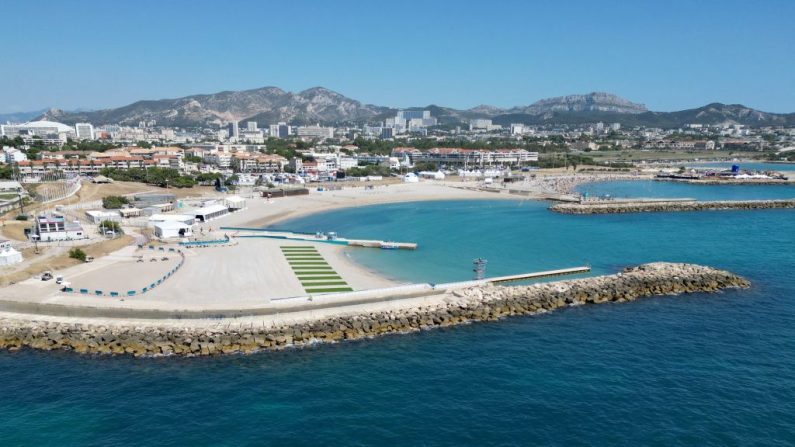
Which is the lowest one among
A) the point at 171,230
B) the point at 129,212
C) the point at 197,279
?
the point at 197,279

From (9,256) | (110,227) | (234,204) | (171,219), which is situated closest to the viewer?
(9,256)

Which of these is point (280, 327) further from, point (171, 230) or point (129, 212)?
point (129, 212)

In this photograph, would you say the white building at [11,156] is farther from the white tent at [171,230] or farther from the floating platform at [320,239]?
the floating platform at [320,239]

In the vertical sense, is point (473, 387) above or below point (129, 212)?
below

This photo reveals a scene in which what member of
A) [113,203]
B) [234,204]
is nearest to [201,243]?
[234,204]

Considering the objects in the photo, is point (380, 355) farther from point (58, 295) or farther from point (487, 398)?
point (58, 295)

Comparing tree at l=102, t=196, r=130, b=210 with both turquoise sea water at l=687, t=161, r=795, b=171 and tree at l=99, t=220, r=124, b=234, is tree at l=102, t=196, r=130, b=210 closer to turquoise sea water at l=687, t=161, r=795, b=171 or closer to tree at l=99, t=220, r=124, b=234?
tree at l=99, t=220, r=124, b=234

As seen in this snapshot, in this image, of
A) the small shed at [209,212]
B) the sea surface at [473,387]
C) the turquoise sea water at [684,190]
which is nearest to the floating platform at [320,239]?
the small shed at [209,212]
